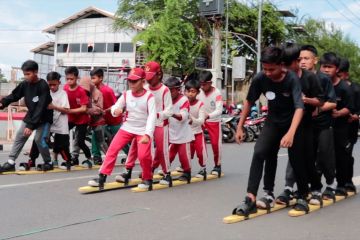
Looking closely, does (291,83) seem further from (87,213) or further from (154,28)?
(154,28)

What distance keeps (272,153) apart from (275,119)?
1.42ft

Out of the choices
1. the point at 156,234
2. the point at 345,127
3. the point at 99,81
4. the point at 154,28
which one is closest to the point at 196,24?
the point at 154,28

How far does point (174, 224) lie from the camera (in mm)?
5098

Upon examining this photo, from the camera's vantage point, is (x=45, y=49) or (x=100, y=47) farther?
(x=45, y=49)

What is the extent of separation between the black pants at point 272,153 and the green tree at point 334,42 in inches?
1513

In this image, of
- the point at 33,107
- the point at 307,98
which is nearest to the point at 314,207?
the point at 307,98

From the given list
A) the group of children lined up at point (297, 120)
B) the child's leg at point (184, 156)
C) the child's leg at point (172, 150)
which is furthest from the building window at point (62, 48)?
the group of children lined up at point (297, 120)

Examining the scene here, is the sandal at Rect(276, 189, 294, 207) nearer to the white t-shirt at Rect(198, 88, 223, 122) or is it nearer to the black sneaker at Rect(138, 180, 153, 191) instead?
the black sneaker at Rect(138, 180, 153, 191)

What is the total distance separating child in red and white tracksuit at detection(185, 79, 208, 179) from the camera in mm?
8078

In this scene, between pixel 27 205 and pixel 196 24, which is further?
pixel 196 24

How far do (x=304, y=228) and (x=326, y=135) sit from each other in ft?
5.25

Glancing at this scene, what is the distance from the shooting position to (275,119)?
5.59m

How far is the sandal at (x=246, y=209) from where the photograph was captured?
17.4ft

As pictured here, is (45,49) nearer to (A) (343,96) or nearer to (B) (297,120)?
(A) (343,96)
